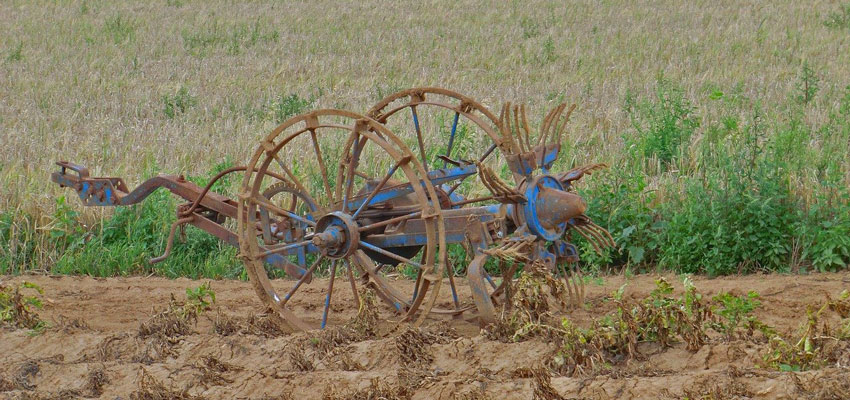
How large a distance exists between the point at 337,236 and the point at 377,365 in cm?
90

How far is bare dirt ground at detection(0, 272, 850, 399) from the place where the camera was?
4039 millimetres

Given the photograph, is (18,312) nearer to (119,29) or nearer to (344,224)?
(344,224)

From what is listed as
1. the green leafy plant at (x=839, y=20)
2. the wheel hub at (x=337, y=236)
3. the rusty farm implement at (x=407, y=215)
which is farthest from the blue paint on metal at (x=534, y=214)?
the green leafy plant at (x=839, y=20)

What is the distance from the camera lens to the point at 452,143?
6.21m

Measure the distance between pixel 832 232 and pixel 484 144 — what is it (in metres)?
3.58

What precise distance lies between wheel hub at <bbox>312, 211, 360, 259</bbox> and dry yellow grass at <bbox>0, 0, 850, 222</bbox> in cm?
343

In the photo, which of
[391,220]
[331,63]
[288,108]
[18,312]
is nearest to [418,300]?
[391,220]

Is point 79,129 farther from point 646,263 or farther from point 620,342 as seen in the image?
point 620,342

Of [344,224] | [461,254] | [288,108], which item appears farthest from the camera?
[288,108]

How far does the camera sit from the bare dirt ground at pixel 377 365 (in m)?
4.04

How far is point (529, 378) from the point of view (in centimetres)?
430

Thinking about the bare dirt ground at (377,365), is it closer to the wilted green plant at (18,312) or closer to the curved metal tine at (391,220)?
the wilted green plant at (18,312)

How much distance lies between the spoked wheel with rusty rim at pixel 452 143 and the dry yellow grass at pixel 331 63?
70 centimetres

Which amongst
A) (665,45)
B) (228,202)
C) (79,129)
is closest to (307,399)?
(228,202)
